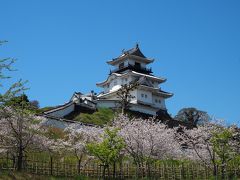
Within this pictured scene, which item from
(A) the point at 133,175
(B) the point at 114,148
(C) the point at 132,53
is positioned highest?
(C) the point at 132,53

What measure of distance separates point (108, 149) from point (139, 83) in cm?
3968

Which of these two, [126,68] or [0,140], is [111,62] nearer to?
[126,68]

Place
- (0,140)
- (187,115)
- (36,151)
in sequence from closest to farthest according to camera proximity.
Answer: (0,140) → (36,151) → (187,115)

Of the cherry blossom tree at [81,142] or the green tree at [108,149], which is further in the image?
the cherry blossom tree at [81,142]

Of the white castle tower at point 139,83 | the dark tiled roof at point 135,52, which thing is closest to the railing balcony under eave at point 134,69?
the white castle tower at point 139,83

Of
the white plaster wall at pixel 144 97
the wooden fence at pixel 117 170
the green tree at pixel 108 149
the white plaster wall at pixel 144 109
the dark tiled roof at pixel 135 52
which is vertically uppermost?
the dark tiled roof at pixel 135 52

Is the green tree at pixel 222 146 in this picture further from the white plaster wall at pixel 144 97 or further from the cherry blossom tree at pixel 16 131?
the white plaster wall at pixel 144 97

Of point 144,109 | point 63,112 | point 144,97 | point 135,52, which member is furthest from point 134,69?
point 63,112

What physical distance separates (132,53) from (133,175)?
1921 inches

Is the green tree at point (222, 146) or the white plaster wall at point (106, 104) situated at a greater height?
the white plaster wall at point (106, 104)

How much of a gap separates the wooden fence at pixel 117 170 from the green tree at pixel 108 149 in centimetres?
81

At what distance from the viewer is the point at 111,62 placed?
253 feet

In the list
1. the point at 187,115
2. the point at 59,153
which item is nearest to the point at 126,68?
the point at 187,115

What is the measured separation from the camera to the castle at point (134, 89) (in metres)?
63.5
